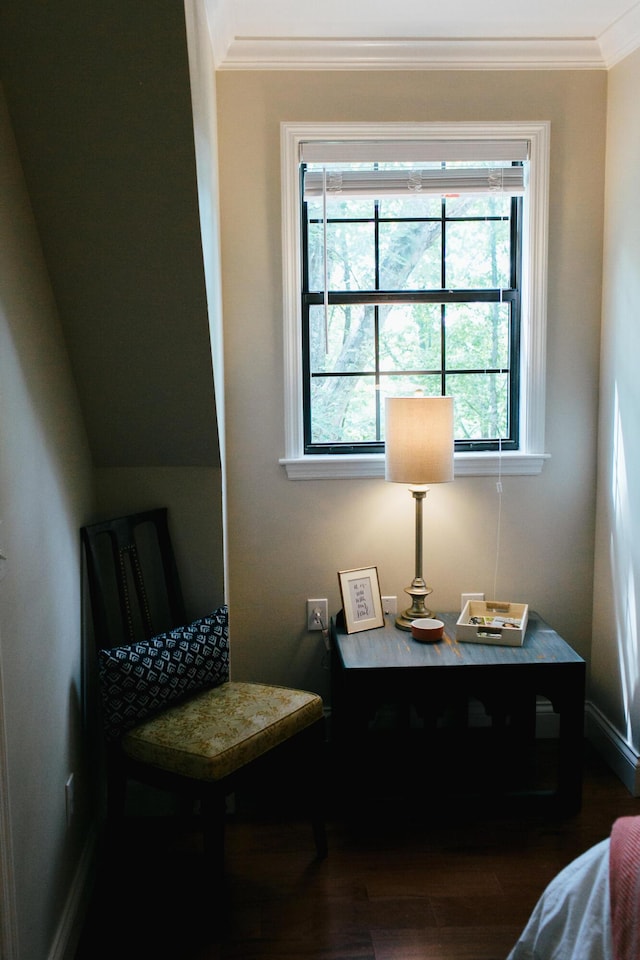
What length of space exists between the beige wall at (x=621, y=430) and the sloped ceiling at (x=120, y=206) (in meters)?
1.45

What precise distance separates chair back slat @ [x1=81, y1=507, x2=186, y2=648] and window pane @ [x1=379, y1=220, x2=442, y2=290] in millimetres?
1253

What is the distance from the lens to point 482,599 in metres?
3.08

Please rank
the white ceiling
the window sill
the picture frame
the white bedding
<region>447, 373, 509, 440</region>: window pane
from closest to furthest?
the white bedding < the white ceiling < the picture frame < the window sill < <region>447, 373, 509, 440</region>: window pane

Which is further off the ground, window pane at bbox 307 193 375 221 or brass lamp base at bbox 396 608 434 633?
window pane at bbox 307 193 375 221

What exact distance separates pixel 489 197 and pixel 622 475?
45.1 inches

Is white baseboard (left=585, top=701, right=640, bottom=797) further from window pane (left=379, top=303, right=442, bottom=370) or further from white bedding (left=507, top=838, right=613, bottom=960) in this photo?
window pane (left=379, top=303, right=442, bottom=370)

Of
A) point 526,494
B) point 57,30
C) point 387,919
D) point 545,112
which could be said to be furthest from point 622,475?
point 57,30

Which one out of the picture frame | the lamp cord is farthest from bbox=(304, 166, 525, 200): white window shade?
the picture frame

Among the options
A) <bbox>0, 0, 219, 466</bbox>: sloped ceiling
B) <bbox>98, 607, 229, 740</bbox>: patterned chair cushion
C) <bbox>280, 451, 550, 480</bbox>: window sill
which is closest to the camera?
<bbox>0, 0, 219, 466</bbox>: sloped ceiling

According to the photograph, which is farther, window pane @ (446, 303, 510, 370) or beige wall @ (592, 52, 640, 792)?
window pane @ (446, 303, 510, 370)

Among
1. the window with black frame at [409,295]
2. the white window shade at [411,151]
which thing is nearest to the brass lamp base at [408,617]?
the window with black frame at [409,295]

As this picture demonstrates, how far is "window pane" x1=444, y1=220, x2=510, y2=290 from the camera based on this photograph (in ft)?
9.84

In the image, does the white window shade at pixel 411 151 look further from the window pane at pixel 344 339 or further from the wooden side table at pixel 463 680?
the wooden side table at pixel 463 680

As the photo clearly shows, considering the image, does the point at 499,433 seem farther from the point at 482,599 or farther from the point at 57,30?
the point at 57,30
